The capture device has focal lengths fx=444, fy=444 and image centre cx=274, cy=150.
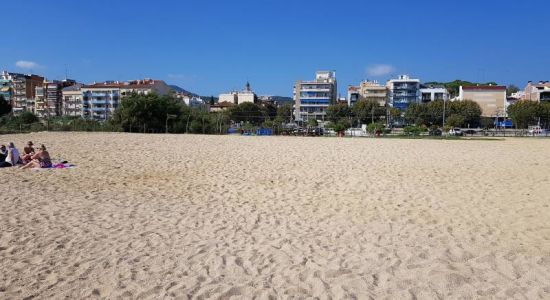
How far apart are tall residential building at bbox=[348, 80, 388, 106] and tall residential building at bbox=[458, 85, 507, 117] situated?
1854 centimetres

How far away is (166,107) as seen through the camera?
44.9m

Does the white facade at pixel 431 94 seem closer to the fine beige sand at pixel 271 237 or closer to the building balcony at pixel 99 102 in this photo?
the building balcony at pixel 99 102

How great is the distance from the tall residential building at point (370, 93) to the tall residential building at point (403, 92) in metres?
→ 1.72

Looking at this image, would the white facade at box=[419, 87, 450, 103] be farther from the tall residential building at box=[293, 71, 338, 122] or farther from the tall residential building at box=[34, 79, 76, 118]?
the tall residential building at box=[34, 79, 76, 118]

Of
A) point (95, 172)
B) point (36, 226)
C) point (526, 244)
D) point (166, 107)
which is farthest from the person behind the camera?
point (166, 107)

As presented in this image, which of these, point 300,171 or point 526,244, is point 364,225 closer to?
point 526,244

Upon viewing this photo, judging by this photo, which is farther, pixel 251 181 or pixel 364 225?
pixel 251 181

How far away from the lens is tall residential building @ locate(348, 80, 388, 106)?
362 feet

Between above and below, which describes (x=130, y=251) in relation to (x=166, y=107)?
below

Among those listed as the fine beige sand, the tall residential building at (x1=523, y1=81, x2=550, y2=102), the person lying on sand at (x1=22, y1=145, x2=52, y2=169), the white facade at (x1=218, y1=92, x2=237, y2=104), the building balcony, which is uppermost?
the white facade at (x1=218, y1=92, x2=237, y2=104)

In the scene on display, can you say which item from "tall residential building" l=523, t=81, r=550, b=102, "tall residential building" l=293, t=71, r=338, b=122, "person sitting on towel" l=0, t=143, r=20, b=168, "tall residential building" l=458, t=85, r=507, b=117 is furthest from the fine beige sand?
"tall residential building" l=293, t=71, r=338, b=122

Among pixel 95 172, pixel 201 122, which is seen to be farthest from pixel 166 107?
pixel 95 172

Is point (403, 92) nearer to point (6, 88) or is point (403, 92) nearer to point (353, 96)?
point (353, 96)

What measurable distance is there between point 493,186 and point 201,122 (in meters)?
38.1
